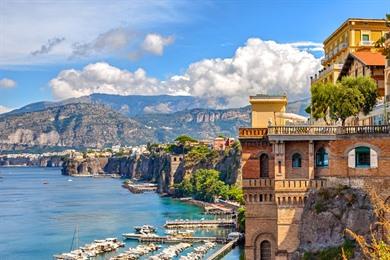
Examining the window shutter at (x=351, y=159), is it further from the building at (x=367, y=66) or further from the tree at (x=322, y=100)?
the building at (x=367, y=66)

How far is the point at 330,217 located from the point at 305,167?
383 centimetres

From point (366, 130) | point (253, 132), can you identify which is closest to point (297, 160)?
point (253, 132)

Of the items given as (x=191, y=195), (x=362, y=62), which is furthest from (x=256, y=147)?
(x=191, y=195)

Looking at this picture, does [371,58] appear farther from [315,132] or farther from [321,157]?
[321,157]

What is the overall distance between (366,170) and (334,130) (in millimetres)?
3489

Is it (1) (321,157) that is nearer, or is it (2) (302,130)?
(2) (302,130)


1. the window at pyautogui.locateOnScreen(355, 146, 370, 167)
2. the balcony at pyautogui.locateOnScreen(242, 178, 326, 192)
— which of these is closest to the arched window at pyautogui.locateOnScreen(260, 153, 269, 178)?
the balcony at pyautogui.locateOnScreen(242, 178, 326, 192)

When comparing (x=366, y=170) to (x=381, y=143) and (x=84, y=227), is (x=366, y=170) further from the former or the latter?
(x=84, y=227)

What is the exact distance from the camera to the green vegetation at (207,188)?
155250 mm

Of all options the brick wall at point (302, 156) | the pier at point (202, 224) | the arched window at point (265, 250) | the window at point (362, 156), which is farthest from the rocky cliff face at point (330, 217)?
the pier at point (202, 224)

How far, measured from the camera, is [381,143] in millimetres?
43656

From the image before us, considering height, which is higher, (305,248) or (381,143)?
(381,143)

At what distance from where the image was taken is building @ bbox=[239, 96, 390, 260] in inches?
1727

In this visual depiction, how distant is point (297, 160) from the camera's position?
45125 mm
